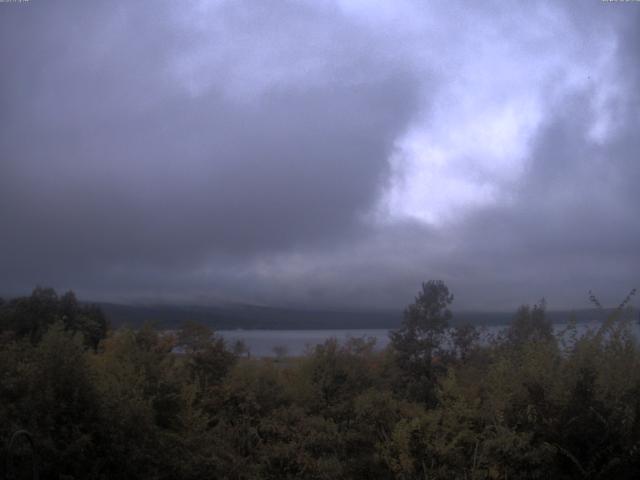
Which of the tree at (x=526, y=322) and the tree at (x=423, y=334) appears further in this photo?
the tree at (x=423, y=334)

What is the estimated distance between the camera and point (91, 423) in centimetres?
1007

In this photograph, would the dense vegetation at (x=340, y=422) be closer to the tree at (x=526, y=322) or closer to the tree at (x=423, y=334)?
the tree at (x=526, y=322)

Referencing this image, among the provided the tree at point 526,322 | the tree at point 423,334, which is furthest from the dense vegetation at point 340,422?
the tree at point 423,334

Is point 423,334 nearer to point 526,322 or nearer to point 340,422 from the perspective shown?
point 526,322

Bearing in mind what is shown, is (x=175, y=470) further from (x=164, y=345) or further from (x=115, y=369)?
(x=164, y=345)

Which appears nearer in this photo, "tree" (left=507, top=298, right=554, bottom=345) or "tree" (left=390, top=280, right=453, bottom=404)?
"tree" (left=507, top=298, right=554, bottom=345)

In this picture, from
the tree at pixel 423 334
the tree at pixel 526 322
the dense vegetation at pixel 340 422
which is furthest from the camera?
the tree at pixel 423 334

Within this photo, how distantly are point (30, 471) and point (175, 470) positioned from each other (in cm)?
266

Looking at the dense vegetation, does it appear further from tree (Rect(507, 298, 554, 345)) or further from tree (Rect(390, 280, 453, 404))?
tree (Rect(390, 280, 453, 404))

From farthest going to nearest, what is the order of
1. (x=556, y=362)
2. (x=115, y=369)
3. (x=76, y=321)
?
(x=76, y=321)
(x=115, y=369)
(x=556, y=362)

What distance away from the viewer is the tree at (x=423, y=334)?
23.9m

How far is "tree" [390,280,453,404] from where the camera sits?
23875 mm

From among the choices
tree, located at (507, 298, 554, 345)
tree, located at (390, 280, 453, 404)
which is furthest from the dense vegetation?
tree, located at (390, 280, 453, 404)

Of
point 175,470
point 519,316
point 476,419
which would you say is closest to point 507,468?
point 476,419
